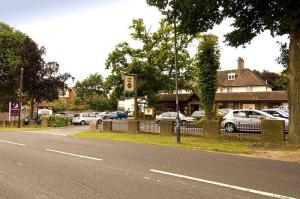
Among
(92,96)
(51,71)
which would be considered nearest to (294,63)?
(51,71)

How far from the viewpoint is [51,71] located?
54625 millimetres

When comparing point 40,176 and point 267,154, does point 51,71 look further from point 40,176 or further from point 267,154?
point 40,176

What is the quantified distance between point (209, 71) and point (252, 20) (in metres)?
11.8

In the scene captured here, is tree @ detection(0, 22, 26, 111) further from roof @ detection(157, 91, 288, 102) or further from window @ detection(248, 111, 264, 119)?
window @ detection(248, 111, 264, 119)

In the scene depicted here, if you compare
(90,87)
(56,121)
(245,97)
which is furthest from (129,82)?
(90,87)

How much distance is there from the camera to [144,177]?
1039 centimetres

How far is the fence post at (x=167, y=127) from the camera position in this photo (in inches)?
1085

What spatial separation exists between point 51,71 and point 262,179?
155 feet

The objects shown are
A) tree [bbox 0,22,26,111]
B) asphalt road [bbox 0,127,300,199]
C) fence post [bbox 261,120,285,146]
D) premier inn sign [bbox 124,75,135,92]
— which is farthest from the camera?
tree [bbox 0,22,26,111]

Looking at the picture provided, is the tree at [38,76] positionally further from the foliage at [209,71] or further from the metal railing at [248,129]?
the metal railing at [248,129]

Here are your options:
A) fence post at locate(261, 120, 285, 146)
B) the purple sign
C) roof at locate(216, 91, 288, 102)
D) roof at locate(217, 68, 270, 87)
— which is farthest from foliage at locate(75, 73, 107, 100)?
fence post at locate(261, 120, 285, 146)

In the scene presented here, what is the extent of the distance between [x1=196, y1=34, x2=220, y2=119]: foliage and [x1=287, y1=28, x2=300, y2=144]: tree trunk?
13.3 metres

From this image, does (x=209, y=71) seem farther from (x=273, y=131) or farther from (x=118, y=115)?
(x=118, y=115)

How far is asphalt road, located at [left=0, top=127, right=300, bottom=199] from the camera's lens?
27.9ft
